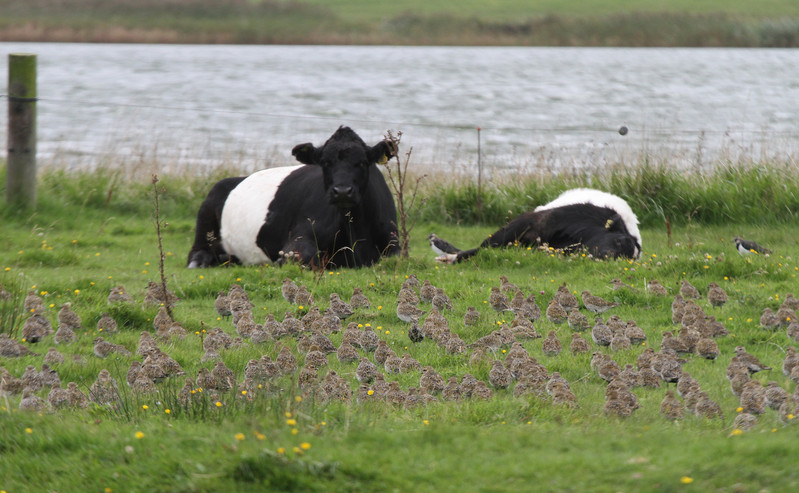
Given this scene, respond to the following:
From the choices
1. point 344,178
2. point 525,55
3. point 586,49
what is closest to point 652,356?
point 344,178

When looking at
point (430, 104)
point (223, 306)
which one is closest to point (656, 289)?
point (223, 306)

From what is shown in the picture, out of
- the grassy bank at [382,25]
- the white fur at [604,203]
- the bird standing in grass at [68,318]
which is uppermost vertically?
the grassy bank at [382,25]

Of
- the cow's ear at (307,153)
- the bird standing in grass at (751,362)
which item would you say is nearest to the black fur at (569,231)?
the cow's ear at (307,153)

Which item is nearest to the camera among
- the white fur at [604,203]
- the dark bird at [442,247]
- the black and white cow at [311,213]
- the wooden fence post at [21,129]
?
the black and white cow at [311,213]

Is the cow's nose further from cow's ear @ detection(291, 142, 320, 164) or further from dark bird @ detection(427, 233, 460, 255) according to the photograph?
dark bird @ detection(427, 233, 460, 255)

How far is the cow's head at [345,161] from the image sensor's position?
40.1ft

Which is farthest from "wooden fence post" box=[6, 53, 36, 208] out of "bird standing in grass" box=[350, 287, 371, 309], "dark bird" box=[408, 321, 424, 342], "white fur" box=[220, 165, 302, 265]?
"dark bird" box=[408, 321, 424, 342]

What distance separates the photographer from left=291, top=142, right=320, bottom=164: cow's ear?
12984mm

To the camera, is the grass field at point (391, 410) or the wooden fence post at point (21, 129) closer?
the grass field at point (391, 410)

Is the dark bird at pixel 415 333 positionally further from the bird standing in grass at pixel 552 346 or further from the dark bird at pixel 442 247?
the dark bird at pixel 442 247

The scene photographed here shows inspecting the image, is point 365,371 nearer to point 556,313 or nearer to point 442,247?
point 556,313

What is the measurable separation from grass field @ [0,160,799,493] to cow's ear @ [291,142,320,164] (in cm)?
182

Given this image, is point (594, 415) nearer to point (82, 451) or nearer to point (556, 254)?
point (82, 451)

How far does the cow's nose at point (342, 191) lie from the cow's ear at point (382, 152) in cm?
95
